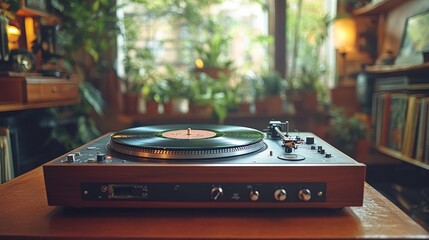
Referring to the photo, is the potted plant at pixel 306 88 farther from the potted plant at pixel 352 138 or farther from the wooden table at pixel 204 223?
the wooden table at pixel 204 223

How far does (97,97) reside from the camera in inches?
82.3

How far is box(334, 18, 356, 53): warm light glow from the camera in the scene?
2.42m

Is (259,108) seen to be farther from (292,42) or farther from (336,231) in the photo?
(336,231)

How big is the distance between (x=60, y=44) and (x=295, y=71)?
1662mm

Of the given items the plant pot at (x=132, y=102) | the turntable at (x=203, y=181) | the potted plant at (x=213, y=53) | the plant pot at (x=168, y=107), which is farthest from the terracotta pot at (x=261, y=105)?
the turntable at (x=203, y=181)

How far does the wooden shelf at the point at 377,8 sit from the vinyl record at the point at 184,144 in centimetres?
168

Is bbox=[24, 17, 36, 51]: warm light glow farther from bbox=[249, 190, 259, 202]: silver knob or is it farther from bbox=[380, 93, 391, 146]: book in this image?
bbox=[380, 93, 391, 146]: book

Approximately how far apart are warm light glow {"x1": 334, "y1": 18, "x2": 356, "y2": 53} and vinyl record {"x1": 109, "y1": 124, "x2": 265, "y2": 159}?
1.82 meters

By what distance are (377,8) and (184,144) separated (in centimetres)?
204

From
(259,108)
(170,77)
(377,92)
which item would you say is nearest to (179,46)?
(170,77)

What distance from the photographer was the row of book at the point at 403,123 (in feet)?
5.20

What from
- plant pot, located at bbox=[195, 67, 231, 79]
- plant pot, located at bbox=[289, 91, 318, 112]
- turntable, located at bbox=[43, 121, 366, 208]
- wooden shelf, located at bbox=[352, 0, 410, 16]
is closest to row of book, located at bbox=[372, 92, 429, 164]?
plant pot, located at bbox=[289, 91, 318, 112]

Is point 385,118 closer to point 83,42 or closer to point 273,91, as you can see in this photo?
point 273,91

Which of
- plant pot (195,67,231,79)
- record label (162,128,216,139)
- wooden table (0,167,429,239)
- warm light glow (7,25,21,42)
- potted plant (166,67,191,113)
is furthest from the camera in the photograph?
plant pot (195,67,231,79)
